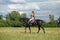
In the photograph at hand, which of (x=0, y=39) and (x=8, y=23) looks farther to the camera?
(x=8, y=23)

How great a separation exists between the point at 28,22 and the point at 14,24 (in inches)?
1299

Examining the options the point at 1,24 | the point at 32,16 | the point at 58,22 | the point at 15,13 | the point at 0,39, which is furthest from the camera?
the point at 15,13

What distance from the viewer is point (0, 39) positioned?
12.1 metres

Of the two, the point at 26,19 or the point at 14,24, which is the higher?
the point at 26,19

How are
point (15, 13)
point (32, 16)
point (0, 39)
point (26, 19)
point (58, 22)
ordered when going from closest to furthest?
1. point (0, 39)
2. point (32, 16)
3. point (26, 19)
4. point (58, 22)
5. point (15, 13)

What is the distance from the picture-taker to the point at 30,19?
20.2 metres

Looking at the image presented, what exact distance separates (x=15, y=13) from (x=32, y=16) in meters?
58.7

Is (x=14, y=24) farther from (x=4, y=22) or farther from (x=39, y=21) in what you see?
(x=39, y=21)

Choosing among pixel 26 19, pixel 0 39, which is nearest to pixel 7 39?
pixel 0 39

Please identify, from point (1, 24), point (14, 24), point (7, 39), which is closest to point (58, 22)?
point (14, 24)

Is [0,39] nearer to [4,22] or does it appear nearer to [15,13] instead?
[4,22]

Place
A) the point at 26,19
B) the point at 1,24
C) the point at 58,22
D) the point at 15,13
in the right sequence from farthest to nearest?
the point at 15,13
the point at 58,22
the point at 1,24
the point at 26,19

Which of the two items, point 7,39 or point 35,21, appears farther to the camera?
point 35,21

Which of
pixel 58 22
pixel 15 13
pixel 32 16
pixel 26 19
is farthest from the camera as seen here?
pixel 15 13
